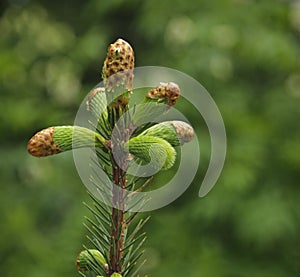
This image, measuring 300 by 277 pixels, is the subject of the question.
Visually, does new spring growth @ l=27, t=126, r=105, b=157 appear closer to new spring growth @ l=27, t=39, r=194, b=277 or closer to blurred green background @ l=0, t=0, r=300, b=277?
new spring growth @ l=27, t=39, r=194, b=277

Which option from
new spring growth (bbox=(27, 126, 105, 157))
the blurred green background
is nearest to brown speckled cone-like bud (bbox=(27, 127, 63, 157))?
new spring growth (bbox=(27, 126, 105, 157))

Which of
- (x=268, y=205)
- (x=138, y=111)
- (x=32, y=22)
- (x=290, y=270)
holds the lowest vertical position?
(x=138, y=111)

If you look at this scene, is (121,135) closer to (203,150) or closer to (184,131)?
(184,131)

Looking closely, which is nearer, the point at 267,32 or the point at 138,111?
the point at 138,111

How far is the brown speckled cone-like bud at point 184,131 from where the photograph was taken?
0.53 m

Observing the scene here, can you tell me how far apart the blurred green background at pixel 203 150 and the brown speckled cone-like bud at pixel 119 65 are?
6.52ft

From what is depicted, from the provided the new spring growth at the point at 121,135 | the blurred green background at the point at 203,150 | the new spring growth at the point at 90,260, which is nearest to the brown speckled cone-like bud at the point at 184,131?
the new spring growth at the point at 121,135

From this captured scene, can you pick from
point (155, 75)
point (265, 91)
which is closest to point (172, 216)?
point (155, 75)

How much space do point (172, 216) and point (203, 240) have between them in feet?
0.52

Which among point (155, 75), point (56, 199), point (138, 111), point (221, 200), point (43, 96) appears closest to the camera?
point (138, 111)

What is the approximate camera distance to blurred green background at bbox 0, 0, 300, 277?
101 inches

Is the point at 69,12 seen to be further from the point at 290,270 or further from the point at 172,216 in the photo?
the point at 290,270

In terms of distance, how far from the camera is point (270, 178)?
278cm

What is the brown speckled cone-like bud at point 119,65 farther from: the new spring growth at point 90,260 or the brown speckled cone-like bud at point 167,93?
the new spring growth at point 90,260
